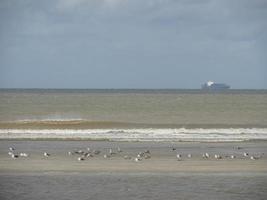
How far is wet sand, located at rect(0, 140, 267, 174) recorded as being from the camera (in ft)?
58.9

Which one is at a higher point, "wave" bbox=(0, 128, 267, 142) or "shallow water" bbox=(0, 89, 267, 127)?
"shallow water" bbox=(0, 89, 267, 127)

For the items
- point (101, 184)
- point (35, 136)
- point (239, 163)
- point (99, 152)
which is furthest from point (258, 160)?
point (35, 136)

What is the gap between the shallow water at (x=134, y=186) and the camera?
13508mm

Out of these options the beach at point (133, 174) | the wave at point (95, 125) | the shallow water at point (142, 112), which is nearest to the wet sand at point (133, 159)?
the beach at point (133, 174)

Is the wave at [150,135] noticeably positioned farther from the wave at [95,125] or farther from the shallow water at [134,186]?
the shallow water at [134,186]

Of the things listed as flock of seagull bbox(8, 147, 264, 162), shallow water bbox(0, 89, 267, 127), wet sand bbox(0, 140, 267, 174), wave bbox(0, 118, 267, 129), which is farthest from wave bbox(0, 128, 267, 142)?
shallow water bbox(0, 89, 267, 127)

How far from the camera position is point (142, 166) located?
60.7 feet

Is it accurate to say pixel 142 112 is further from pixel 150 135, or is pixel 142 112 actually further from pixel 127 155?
pixel 127 155

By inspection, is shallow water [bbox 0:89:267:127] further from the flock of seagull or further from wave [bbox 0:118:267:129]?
the flock of seagull

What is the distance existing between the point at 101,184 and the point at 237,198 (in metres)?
3.54

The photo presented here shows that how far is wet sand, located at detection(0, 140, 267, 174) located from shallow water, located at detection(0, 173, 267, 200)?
1184 mm

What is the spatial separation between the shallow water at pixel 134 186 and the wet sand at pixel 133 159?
1.18 meters

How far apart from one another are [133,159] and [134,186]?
209 inches

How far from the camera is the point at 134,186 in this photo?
14719mm
